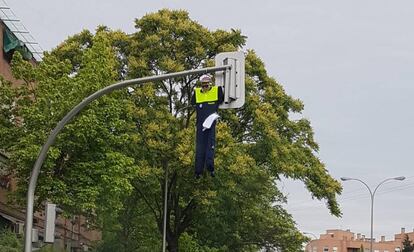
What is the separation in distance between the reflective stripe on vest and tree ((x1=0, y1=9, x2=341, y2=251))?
527 inches

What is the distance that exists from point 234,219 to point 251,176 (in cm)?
395

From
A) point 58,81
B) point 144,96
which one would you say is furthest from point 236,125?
point 58,81

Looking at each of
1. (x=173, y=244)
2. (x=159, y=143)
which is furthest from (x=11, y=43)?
(x=173, y=244)

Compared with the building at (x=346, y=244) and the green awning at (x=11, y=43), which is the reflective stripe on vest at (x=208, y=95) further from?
the building at (x=346, y=244)

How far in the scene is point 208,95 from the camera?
12805 mm

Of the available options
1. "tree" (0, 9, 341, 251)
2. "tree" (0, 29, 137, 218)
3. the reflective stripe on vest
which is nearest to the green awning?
"tree" (0, 9, 341, 251)

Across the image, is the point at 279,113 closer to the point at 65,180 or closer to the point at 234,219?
the point at 234,219

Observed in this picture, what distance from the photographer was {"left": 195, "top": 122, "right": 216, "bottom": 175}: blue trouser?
12.7m

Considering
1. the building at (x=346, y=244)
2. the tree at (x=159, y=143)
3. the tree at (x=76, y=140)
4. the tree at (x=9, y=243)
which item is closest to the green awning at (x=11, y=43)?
the tree at (x=159, y=143)

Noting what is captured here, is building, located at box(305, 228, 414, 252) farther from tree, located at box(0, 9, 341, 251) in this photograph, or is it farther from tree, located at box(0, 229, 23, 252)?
tree, located at box(0, 229, 23, 252)

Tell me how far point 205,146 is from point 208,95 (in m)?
0.85

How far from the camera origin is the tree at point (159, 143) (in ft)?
88.5

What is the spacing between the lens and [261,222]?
36938mm

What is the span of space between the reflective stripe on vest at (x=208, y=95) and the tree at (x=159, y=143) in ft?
43.9
